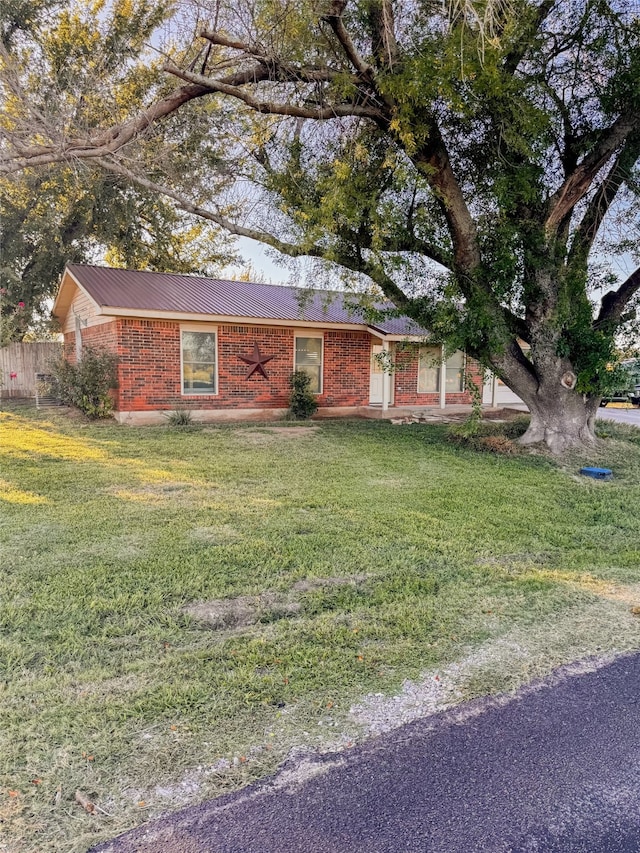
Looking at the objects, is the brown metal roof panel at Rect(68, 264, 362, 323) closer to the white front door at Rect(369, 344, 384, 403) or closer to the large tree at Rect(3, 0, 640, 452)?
the white front door at Rect(369, 344, 384, 403)

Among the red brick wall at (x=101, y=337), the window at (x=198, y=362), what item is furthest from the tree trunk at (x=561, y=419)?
the red brick wall at (x=101, y=337)

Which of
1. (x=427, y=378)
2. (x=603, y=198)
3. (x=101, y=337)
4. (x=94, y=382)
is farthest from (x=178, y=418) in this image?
(x=603, y=198)

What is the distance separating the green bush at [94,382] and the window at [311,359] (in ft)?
15.4

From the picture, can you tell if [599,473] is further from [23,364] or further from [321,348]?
[23,364]

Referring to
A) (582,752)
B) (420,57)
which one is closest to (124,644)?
(582,752)

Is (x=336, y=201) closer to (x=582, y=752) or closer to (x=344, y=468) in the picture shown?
(x=344, y=468)

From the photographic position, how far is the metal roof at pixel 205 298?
12289 millimetres

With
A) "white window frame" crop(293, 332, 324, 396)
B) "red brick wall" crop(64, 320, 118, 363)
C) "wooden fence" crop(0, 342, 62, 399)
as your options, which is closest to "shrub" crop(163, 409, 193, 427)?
"red brick wall" crop(64, 320, 118, 363)

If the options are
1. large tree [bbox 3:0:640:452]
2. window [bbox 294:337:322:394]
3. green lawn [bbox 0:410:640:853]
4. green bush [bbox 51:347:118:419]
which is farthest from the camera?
window [bbox 294:337:322:394]

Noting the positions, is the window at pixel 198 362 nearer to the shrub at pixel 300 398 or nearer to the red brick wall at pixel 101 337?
the red brick wall at pixel 101 337

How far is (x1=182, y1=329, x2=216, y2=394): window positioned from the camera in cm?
1308

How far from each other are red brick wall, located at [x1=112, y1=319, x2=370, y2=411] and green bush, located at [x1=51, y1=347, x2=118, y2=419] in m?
0.24

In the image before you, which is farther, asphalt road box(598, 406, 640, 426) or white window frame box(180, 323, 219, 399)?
asphalt road box(598, 406, 640, 426)

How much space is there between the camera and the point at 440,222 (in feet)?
30.9
